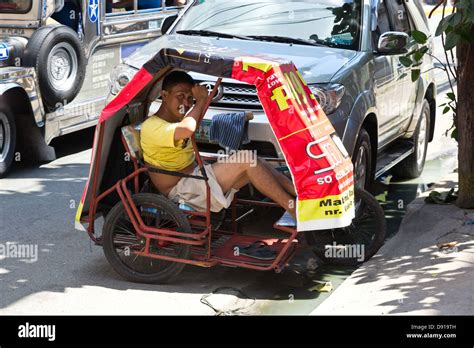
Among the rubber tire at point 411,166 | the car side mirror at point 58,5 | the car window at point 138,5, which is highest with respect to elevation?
the car side mirror at point 58,5

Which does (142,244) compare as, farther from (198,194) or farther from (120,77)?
(120,77)

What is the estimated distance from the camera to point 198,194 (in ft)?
22.2

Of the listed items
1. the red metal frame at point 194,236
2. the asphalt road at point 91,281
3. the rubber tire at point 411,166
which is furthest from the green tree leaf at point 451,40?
the rubber tire at point 411,166

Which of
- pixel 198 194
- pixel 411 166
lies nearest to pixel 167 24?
pixel 198 194

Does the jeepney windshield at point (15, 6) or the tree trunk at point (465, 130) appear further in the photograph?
the jeepney windshield at point (15, 6)

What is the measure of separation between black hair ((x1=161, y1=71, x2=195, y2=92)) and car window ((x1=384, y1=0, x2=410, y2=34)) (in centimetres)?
333

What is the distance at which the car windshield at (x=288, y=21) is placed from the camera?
28.0 feet

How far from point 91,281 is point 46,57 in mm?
3682

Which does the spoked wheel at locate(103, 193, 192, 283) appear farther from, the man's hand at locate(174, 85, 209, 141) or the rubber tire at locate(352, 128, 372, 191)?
the rubber tire at locate(352, 128, 372, 191)

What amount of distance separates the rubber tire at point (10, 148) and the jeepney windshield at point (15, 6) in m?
1.08

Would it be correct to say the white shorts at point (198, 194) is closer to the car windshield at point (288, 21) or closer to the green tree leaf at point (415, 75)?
the green tree leaf at point (415, 75)

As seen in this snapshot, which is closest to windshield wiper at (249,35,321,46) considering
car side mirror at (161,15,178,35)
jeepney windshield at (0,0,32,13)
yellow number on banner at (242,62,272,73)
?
car side mirror at (161,15,178,35)

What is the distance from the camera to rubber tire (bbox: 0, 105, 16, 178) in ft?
32.1

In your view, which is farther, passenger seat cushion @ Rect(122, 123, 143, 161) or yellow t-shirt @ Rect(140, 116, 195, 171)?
passenger seat cushion @ Rect(122, 123, 143, 161)
